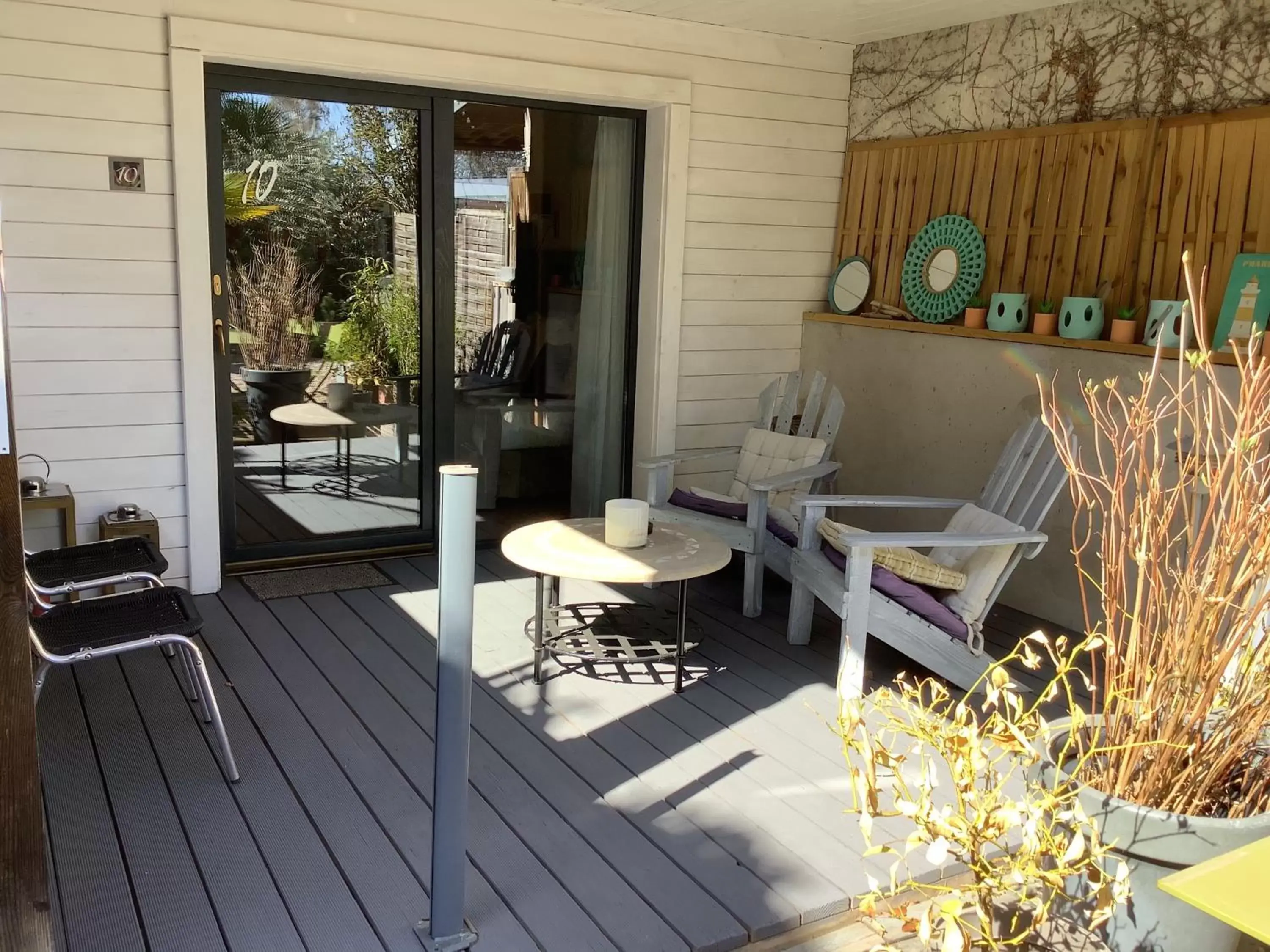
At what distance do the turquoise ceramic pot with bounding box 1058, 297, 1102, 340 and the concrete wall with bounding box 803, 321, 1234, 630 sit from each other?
7 centimetres

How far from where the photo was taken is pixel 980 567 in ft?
12.2

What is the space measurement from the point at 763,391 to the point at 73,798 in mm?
3395

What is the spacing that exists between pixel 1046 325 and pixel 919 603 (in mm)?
1500

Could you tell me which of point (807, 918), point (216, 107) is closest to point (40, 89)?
point (216, 107)

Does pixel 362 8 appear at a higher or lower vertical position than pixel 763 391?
higher

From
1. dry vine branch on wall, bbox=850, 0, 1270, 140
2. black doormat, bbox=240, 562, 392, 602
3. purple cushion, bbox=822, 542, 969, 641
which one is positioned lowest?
black doormat, bbox=240, 562, 392, 602

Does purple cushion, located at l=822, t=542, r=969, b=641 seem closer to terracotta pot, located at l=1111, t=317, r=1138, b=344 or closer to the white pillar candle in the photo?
the white pillar candle

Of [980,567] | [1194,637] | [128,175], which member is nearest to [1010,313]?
[980,567]

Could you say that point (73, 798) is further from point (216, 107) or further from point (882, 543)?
point (216, 107)

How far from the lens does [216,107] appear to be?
4.30 metres

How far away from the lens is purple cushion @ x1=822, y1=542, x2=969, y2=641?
3621 mm

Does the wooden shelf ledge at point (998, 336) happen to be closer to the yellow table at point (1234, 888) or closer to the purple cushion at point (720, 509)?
the purple cushion at point (720, 509)

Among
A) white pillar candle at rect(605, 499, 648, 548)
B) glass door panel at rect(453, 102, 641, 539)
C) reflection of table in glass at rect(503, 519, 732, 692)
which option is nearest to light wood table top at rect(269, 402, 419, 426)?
glass door panel at rect(453, 102, 641, 539)

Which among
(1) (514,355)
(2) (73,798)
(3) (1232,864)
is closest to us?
(3) (1232,864)
